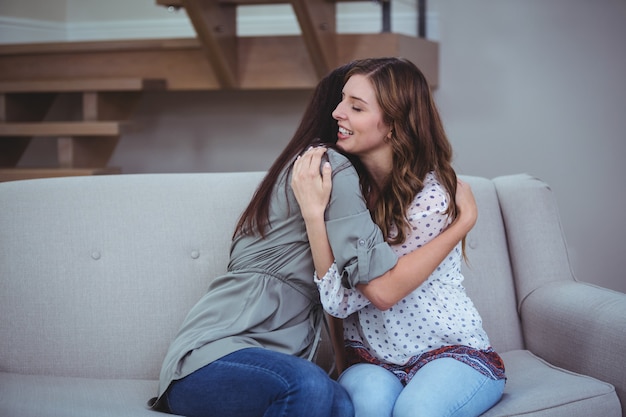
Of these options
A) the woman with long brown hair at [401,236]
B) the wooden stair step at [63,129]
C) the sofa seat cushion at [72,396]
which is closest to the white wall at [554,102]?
the wooden stair step at [63,129]

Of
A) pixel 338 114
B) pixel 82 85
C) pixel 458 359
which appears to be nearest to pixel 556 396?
pixel 458 359

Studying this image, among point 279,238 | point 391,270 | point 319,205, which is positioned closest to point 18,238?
point 279,238

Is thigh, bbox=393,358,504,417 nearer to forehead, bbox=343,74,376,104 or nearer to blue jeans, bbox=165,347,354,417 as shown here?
A: blue jeans, bbox=165,347,354,417

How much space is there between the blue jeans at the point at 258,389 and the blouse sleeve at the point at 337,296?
0.42 ft

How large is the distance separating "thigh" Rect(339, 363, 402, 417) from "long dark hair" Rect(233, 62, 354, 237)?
0.36 metres

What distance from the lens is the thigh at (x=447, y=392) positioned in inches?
60.9

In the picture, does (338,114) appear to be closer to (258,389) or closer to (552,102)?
(258,389)

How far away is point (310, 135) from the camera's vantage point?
1.80 meters

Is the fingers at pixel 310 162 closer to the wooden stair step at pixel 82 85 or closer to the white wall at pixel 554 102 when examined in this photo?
the wooden stair step at pixel 82 85

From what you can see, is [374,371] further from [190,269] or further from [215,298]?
[190,269]

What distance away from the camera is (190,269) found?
1.98 meters

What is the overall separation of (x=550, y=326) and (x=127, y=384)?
3.28 ft

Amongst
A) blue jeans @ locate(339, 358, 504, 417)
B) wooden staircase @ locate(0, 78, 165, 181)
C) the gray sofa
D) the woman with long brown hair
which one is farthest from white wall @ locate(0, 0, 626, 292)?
blue jeans @ locate(339, 358, 504, 417)

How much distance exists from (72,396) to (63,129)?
184cm
